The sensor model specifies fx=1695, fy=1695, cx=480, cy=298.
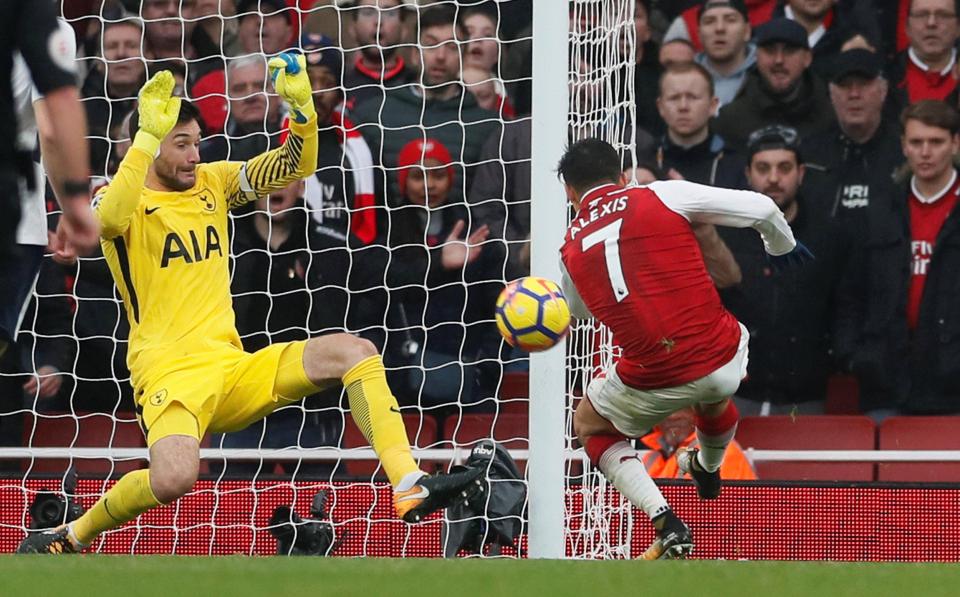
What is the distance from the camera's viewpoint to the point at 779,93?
899 cm

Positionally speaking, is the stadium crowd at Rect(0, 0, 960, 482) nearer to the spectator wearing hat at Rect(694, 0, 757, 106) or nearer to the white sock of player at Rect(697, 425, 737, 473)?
the spectator wearing hat at Rect(694, 0, 757, 106)

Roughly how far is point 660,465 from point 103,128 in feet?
11.4

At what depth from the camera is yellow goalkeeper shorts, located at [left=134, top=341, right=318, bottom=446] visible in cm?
690

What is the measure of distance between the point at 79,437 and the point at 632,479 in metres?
3.57

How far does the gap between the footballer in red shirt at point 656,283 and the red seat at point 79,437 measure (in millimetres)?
3269

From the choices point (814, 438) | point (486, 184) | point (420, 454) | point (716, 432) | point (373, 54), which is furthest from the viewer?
point (373, 54)

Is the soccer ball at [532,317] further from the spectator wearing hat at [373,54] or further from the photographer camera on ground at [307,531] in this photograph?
the spectator wearing hat at [373,54]

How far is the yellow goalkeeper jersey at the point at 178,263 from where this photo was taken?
710cm

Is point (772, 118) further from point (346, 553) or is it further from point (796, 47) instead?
point (346, 553)

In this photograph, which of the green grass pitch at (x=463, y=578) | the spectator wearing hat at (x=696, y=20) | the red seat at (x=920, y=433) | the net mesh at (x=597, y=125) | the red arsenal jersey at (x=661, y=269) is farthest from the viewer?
the spectator wearing hat at (x=696, y=20)

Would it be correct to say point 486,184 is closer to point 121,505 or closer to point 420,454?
point 420,454

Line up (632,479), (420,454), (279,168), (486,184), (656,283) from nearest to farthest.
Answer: (656,283) < (632,479) < (279,168) < (420,454) < (486,184)

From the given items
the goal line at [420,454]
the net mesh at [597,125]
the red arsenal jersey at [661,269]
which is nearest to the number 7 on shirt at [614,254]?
the red arsenal jersey at [661,269]

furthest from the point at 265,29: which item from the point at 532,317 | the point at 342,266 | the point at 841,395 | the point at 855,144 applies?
the point at 841,395
